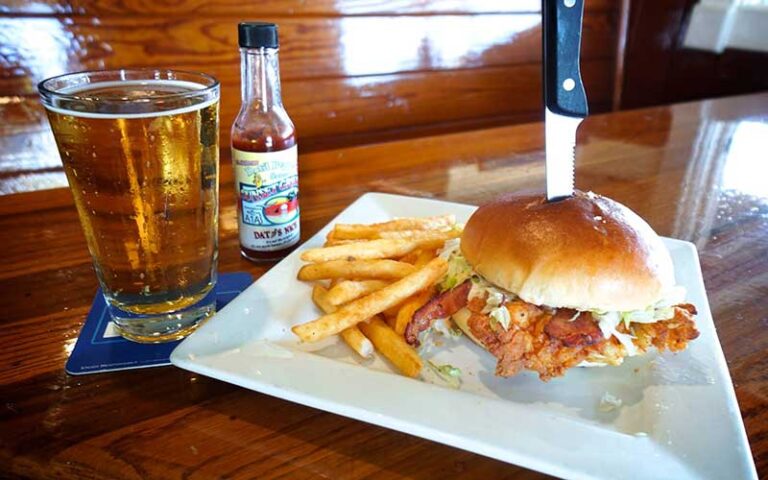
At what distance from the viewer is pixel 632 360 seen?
1195 mm

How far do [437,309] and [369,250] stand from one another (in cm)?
24

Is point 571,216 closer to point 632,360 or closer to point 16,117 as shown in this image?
point 632,360

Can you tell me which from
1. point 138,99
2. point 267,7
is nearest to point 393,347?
point 138,99

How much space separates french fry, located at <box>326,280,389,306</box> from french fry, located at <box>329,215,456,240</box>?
21 centimetres

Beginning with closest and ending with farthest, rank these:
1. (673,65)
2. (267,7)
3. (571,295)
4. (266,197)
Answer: (571,295), (266,197), (267,7), (673,65)

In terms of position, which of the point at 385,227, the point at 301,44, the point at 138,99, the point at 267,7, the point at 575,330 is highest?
the point at 267,7

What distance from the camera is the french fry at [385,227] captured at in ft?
4.88

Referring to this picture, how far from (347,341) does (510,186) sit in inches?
42.9

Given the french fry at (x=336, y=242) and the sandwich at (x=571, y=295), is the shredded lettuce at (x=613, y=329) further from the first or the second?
the french fry at (x=336, y=242)

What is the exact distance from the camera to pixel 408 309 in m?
1.24

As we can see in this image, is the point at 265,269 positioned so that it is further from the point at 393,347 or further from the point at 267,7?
the point at 267,7

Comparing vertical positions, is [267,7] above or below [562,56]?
above

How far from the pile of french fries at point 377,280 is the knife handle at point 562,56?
0.40 m

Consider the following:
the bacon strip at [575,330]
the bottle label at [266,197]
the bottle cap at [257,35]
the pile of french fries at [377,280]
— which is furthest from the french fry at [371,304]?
the bottle cap at [257,35]
